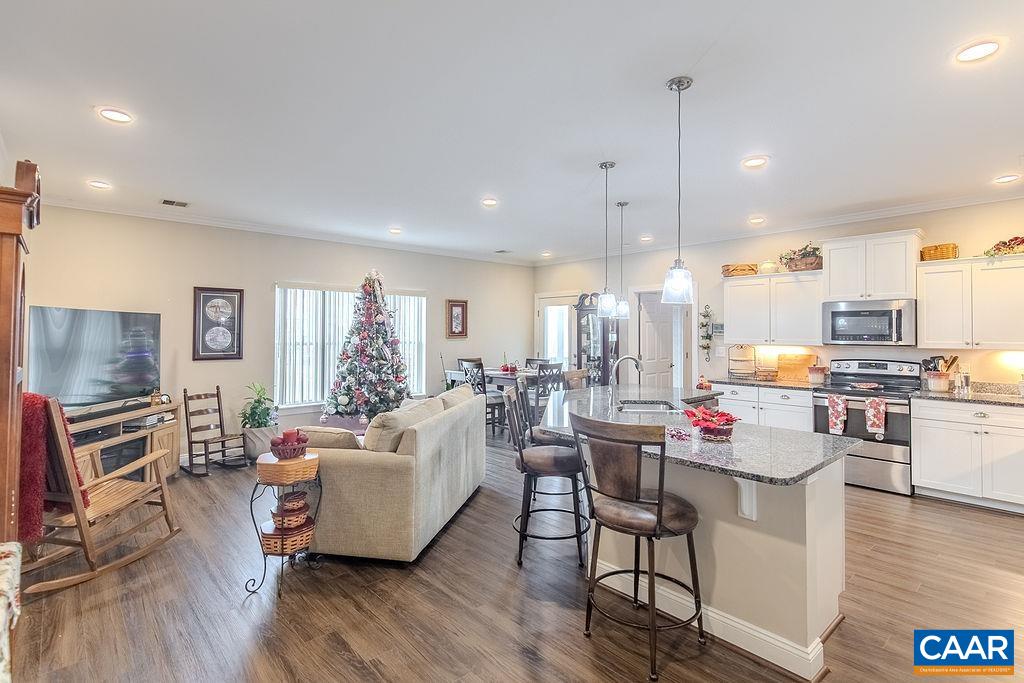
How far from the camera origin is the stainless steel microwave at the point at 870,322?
4.59 metres

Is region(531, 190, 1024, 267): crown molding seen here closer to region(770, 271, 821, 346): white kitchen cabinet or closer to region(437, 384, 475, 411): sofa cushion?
region(770, 271, 821, 346): white kitchen cabinet

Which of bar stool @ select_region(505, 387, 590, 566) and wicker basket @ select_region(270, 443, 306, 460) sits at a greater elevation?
wicker basket @ select_region(270, 443, 306, 460)

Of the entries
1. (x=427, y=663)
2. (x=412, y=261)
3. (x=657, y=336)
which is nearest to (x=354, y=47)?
(x=427, y=663)

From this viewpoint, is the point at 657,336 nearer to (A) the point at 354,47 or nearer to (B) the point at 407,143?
(B) the point at 407,143

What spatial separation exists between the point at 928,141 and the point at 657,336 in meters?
4.49

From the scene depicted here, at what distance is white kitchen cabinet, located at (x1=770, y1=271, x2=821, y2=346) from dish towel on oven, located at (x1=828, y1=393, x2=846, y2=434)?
0.74m

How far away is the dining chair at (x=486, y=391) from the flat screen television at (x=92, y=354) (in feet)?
11.3

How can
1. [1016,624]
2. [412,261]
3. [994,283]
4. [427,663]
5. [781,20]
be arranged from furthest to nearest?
[412,261], [994,283], [1016,624], [427,663], [781,20]

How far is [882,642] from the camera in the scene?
2.25m

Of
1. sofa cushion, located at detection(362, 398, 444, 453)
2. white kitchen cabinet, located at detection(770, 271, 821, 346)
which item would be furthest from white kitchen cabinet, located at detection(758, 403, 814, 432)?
sofa cushion, located at detection(362, 398, 444, 453)

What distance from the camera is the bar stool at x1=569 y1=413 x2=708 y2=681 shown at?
1.99 meters

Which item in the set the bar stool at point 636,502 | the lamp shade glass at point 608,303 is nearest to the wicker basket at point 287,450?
the bar stool at point 636,502

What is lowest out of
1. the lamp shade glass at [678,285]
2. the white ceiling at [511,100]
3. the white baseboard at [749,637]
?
the white baseboard at [749,637]

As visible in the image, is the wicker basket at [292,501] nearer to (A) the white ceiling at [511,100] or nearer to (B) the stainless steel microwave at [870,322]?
(A) the white ceiling at [511,100]
